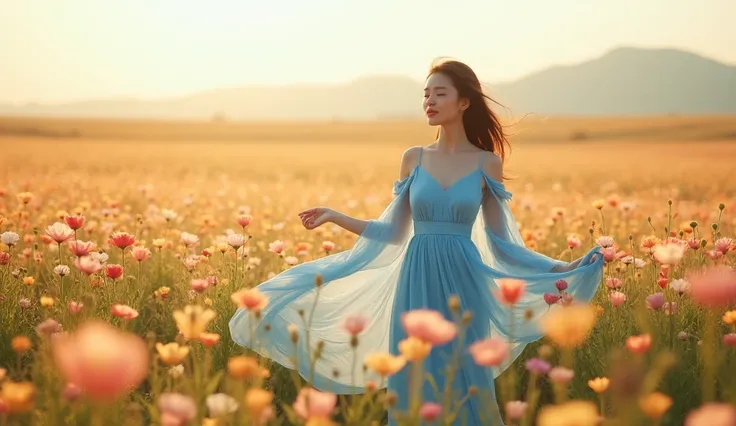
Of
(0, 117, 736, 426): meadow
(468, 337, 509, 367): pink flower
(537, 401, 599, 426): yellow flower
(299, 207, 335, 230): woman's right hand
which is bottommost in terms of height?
(0, 117, 736, 426): meadow

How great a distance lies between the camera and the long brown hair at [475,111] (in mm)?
3598

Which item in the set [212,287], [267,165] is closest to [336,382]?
[212,287]

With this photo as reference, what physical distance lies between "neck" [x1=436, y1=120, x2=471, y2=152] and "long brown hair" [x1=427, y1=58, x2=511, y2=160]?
0.36 feet

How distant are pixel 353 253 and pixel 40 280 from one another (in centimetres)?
234

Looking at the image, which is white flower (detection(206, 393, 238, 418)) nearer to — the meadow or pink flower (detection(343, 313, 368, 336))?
the meadow

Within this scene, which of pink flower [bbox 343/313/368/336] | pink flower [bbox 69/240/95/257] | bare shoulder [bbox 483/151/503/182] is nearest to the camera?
pink flower [bbox 343/313/368/336]

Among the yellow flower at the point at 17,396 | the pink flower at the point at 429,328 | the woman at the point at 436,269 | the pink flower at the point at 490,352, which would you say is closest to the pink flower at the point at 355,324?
the pink flower at the point at 429,328

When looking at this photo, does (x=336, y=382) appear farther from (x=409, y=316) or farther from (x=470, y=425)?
(x=409, y=316)

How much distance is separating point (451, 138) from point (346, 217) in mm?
607

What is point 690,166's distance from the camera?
64.5 feet

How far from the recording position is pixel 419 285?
3469mm

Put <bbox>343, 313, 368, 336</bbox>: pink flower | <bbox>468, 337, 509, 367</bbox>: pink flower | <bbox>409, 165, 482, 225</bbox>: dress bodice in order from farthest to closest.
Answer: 1. <bbox>409, 165, 482, 225</bbox>: dress bodice
2. <bbox>343, 313, 368, 336</bbox>: pink flower
3. <bbox>468, 337, 509, 367</bbox>: pink flower

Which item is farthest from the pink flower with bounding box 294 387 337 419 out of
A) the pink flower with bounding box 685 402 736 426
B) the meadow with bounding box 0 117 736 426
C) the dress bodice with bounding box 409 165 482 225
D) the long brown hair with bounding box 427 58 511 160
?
the long brown hair with bounding box 427 58 511 160

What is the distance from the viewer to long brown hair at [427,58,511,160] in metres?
3.60
